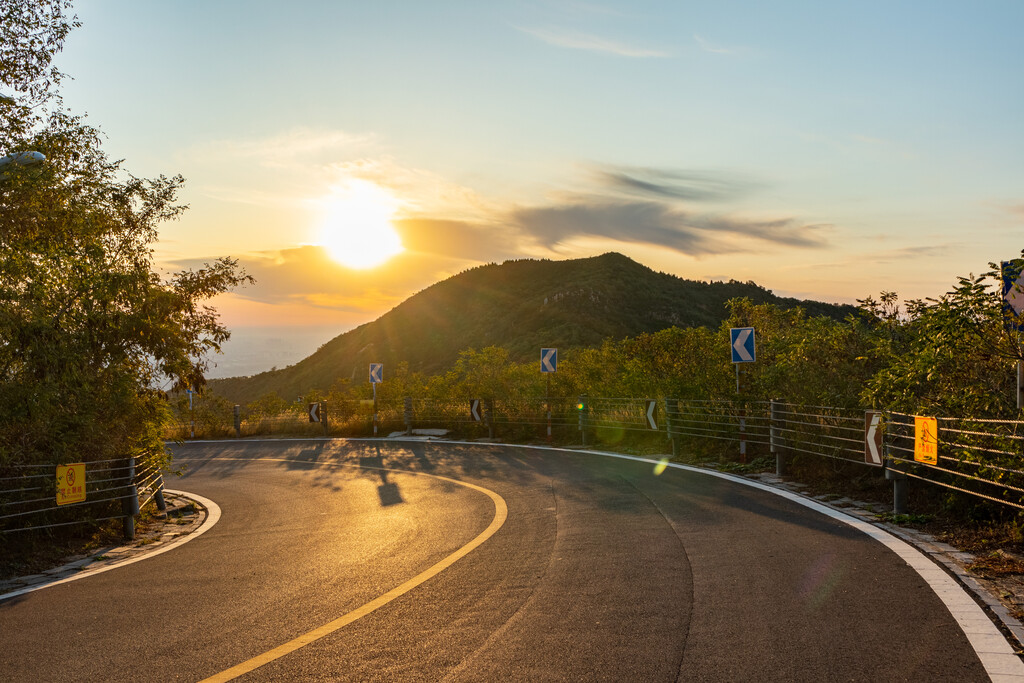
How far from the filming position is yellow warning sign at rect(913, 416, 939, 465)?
900 centimetres

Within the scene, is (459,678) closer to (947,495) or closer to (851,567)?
(851,567)

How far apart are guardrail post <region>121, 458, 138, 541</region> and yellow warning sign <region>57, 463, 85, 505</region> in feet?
3.04

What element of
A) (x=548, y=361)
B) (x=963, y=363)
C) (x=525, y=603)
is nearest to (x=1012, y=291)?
(x=963, y=363)

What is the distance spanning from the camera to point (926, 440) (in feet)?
30.0

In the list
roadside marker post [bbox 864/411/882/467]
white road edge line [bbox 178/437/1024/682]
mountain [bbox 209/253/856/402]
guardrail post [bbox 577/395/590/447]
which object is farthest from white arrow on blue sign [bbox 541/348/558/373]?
mountain [bbox 209/253/856/402]

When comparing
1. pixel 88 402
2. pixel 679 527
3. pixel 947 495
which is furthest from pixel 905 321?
pixel 88 402

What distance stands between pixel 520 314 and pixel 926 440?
9187 cm

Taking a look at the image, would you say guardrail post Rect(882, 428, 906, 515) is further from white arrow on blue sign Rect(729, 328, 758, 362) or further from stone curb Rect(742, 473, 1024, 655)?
white arrow on blue sign Rect(729, 328, 758, 362)

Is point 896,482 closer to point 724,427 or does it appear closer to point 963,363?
point 963,363

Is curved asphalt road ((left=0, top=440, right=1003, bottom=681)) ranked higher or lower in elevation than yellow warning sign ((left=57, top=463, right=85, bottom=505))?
lower

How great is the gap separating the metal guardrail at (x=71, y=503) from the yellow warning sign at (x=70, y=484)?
7cm

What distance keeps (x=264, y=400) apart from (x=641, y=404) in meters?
27.2

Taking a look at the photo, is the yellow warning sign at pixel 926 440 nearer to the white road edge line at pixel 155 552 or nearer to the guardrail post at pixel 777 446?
the guardrail post at pixel 777 446

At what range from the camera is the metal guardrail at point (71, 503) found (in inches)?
362
